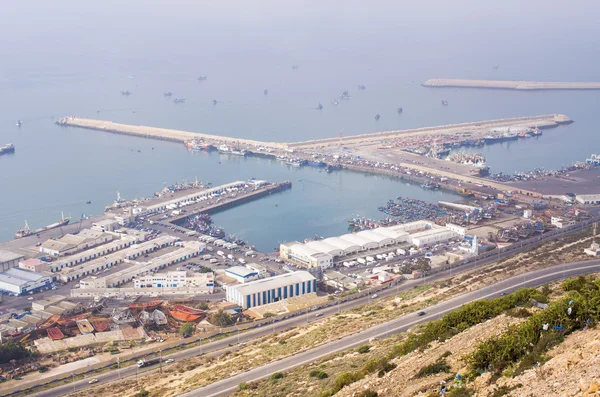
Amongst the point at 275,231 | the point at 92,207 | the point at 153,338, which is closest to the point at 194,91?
the point at 92,207

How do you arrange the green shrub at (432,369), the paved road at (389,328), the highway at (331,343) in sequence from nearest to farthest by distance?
the green shrub at (432,369)
the paved road at (389,328)
the highway at (331,343)

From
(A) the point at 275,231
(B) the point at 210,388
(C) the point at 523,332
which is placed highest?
(C) the point at 523,332

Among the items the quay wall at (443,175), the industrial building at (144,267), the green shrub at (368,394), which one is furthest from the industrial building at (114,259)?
the green shrub at (368,394)

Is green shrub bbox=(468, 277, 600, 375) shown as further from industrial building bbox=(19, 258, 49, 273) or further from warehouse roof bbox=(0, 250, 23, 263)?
warehouse roof bbox=(0, 250, 23, 263)

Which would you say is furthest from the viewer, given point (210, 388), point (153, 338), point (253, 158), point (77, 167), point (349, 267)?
point (253, 158)

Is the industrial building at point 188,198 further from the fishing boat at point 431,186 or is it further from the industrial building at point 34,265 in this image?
the fishing boat at point 431,186

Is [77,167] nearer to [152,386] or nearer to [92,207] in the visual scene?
[92,207]


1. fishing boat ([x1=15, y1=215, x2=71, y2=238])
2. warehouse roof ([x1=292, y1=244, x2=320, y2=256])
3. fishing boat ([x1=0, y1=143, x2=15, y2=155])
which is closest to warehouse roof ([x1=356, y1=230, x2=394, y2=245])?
warehouse roof ([x1=292, y1=244, x2=320, y2=256])
